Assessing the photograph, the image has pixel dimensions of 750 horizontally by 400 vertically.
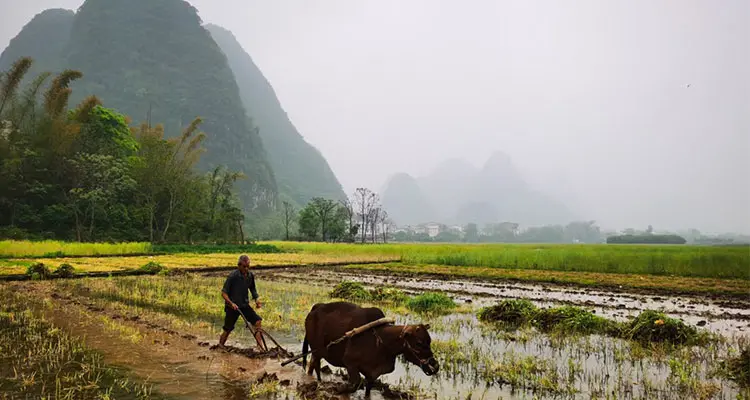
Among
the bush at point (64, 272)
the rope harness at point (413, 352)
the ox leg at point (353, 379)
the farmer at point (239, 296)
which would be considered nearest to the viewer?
the rope harness at point (413, 352)

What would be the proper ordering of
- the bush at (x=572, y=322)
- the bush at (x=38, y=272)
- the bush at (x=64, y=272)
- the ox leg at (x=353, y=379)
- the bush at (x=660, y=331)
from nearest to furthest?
the ox leg at (x=353, y=379) < the bush at (x=660, y=331) < the bush at (x=572, y=322) < the bush at (x=38, y=272) < the bush at (x=64, y=272)

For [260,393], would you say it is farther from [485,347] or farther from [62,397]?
[485,347]

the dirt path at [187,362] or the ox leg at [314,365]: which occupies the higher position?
the ox leg at [314,365]

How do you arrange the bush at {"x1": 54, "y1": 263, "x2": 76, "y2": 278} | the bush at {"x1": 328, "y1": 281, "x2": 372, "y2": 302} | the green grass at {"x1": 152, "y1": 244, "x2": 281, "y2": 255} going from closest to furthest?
the bush at {"x1": 328, "y1": 281, "x2": 372, "y2": 302} → the bush at {"x1": 54, "y1": 263, "x2": 76, "y2": 278} → the green grass at {"x1": 152, "y1": 244, "x2": 281, "y2": 255}

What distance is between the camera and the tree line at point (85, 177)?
131 feet

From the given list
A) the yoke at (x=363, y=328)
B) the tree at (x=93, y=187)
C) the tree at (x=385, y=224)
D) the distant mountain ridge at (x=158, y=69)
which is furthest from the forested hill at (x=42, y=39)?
the yoke at (x=363, y=328)

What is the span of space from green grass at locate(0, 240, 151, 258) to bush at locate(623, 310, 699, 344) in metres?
31.7

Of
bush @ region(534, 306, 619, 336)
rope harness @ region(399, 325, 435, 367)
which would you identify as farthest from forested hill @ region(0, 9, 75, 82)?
rope harness @ region(399, 325, 435, 367)

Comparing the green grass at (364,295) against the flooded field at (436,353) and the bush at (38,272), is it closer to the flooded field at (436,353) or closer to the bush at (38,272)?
the flooded field at (436,353)

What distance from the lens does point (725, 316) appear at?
11.9 metres

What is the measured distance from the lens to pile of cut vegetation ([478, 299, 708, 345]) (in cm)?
866

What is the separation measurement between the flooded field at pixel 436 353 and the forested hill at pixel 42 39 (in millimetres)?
175088

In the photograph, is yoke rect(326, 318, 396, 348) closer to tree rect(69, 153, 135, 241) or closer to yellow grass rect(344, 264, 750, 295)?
yellow grass rect(344, 264, 750, 295)

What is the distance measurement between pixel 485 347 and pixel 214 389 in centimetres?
464
